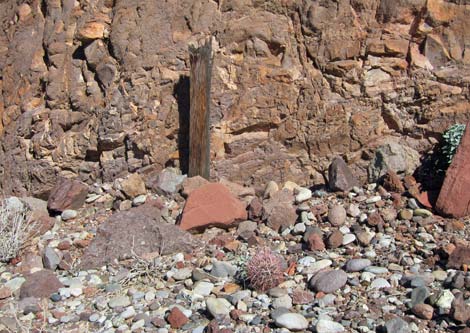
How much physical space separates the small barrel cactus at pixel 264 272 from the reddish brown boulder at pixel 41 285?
4.54ft

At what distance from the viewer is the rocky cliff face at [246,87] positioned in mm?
5250

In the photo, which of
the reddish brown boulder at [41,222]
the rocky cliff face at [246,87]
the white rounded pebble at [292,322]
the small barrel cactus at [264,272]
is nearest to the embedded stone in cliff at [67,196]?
the reddish brown boulder at [41,222]

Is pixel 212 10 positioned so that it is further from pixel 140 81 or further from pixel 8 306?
pixel 8 306

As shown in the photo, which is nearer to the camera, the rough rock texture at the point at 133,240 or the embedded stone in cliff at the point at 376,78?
the rough rock texture at the point at 133,240

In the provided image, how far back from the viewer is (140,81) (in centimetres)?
557

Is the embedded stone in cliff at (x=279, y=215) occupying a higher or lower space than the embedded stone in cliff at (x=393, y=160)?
lower

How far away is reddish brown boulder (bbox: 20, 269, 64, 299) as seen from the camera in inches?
162

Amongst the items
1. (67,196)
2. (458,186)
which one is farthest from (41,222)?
(458,186)

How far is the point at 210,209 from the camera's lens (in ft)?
15.7

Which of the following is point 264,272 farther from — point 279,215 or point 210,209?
point 210,209

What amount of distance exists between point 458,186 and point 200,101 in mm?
2269

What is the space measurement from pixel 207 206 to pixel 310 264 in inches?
41.2

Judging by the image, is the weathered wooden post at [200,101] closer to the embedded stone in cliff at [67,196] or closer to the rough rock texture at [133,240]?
the rough rock texture at [133,240]

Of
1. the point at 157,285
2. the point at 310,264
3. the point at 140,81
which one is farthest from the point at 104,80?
the point at 310,264
